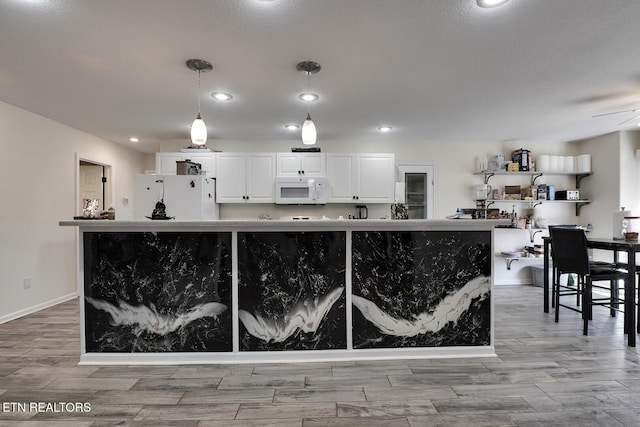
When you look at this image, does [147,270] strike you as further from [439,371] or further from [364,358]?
[439,371]

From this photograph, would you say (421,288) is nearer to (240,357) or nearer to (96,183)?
(240,357)

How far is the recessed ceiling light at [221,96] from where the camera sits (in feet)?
10.1

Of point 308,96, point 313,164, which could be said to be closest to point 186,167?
point 313,164

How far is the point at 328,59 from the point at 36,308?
4.37 metres

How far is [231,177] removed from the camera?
4.59 m

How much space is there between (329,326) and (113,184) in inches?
Answer: 184

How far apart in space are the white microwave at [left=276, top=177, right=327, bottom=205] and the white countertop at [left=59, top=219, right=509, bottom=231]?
216 centimetres

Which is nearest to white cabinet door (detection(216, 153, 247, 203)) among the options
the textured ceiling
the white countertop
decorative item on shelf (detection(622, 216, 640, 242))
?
the textured ceiling

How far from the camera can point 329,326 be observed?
95.6 inches

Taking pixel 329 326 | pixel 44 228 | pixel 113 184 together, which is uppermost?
pixel 113 184

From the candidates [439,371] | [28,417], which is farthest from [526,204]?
[28,417]

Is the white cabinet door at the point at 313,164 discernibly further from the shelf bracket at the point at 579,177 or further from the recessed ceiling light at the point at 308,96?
the shelf bracket at the point at 579,177

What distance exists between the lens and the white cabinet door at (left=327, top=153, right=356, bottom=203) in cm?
462

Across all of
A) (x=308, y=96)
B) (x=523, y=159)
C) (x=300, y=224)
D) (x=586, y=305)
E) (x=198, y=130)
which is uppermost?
(x=308, y=96)
